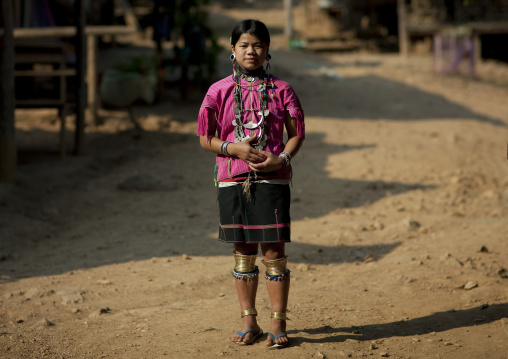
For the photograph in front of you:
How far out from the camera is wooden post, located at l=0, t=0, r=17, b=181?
7117 millimetres

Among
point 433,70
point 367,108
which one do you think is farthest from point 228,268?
point 433,70

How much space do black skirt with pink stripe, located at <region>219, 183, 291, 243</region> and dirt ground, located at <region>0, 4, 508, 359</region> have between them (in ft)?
1.97

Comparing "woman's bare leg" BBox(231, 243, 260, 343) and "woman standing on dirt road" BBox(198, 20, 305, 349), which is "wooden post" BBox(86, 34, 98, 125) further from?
"woman's bare leg" BBox(231, 243, 260, 343)

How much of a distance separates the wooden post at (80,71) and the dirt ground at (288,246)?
0.27 metres

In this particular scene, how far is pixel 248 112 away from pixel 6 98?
4.69m

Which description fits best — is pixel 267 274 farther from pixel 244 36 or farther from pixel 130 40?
pixel 130 40

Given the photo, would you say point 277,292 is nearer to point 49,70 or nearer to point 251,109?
point 251,109

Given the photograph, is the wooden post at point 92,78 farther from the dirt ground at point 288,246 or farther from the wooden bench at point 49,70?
the wooden bench at point 49,70

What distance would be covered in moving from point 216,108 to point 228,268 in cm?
185

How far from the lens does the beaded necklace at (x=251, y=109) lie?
10.7 feet

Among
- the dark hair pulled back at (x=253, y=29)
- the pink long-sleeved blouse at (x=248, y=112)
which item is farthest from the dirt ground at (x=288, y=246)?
the dark hair pulled back at (x=253, y=29)

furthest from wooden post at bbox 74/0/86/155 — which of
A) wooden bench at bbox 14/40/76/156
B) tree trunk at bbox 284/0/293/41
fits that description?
tree trunk at bbox 284/0/293/41

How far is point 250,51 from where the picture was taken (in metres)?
3.23

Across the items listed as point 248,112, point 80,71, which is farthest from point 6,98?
point 248,112
